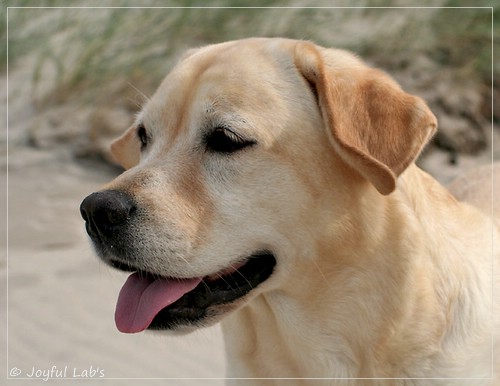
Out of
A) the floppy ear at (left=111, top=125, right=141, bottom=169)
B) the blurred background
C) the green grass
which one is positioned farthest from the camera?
the green grass

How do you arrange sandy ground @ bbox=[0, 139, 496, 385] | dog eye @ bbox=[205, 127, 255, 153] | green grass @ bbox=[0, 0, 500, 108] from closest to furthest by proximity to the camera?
dog eye @ bbox=[205, 127, 255, 153] → sandy ground @ bbox=[0, 139, 496, 385] → green grass @ bbox=[0, 0, 500, 108]

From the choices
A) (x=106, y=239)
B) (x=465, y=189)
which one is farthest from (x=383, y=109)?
→ (x=465, y=189)

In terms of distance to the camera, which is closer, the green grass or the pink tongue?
the pink tongue

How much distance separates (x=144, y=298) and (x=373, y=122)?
90 centimetres

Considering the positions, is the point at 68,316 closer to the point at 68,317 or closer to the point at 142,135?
the point at 68,317

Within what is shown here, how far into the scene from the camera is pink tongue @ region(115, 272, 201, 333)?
2.80 meters

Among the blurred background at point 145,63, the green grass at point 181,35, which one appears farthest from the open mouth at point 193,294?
the green grass at point 181,35

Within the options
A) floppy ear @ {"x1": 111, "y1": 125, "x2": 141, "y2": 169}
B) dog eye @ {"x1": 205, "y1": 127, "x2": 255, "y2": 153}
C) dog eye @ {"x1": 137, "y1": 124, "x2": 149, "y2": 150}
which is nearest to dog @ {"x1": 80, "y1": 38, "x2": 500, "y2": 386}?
dog eye @ {"x1": 205, "y1": 127, "x2": 255, "y2": 153}

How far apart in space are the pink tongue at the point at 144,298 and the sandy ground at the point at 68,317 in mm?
853

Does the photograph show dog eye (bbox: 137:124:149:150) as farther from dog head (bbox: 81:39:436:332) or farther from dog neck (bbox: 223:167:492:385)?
dog neck (bbox: 223:167:492:385)

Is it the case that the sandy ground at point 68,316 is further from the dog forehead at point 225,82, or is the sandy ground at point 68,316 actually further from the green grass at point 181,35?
the dog forehead at point 225,82

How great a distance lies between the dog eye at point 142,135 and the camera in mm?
3090

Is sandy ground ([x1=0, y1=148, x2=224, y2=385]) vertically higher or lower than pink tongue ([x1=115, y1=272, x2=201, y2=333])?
lower

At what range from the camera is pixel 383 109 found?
273 cm
